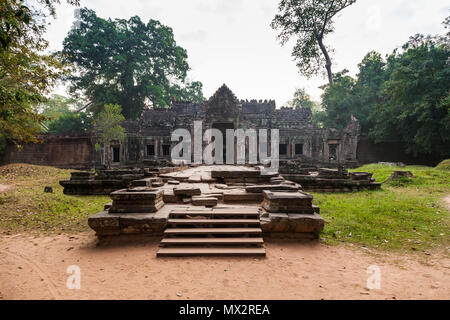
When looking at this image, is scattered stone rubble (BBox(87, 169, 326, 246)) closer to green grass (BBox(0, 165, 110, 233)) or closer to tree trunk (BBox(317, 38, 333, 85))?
green grass (BBox(0, 165, 110, 233))

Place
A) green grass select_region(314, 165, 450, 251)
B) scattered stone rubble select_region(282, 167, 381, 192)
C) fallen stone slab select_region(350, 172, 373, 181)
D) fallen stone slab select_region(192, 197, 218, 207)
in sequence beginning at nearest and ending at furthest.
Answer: green grass select_region(314, 165, 450, 251), fallen stone slab select_region(192, 197, 218, 207), scattered stone rubble select_region(282, 167, 381, 192), fallen stone slab select_region(350, 172, 373, 181)

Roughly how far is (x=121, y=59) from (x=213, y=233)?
29.5m

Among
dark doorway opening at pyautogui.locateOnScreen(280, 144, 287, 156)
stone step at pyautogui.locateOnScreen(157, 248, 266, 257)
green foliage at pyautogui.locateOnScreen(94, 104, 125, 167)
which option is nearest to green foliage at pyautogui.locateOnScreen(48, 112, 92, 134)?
green foliage at pyautogui.locateOnScreen(94, 104, 125, 167)

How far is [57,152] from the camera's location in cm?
2072

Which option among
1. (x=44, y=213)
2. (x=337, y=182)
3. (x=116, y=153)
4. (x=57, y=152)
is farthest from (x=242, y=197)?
(x=57, y=152)

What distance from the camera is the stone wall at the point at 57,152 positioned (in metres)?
20.3

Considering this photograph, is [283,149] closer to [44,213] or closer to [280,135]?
[280,135]

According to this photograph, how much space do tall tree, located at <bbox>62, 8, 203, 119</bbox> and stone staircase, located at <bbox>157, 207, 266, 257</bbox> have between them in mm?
24351

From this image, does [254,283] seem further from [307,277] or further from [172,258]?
[172,258]

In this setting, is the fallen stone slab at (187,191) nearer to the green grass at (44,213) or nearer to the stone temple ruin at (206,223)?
the stone temple ruin at (206,223)

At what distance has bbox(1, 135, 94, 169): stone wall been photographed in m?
20.3
